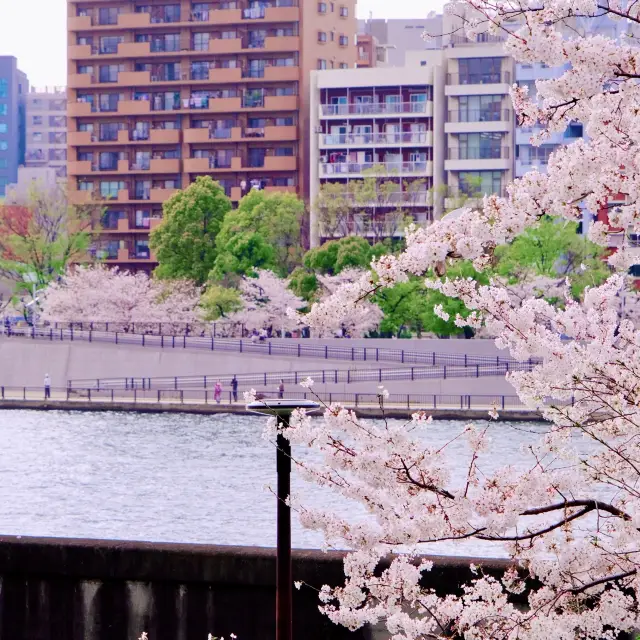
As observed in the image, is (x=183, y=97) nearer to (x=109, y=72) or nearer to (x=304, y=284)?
(x=109, y=72)

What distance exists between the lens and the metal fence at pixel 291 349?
52656 millimetres

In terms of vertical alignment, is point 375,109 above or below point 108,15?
below

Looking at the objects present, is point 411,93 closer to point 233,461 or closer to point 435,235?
point 233,461

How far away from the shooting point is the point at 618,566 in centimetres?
626

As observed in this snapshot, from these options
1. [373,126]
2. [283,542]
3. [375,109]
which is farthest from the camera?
[373,126]

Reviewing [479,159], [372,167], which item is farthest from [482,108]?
[372,167]

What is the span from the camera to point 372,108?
223 ft

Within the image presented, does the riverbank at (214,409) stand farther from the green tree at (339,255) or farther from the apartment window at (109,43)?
the apartment window at (109,43)

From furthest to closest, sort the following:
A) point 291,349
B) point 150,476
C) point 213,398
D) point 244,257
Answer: point 244,257, point 291,349, point 213,398, point 150,476

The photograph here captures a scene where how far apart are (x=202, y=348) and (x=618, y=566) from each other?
159ft

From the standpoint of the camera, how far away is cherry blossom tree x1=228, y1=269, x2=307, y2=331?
56844 millimetres

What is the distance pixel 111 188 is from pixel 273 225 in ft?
52.2

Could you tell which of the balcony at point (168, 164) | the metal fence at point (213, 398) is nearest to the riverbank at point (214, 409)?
the metal fence at point (213, 398)

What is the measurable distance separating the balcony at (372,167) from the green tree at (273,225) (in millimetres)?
4443
